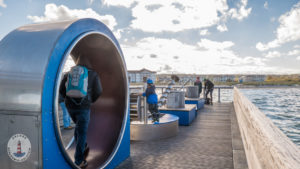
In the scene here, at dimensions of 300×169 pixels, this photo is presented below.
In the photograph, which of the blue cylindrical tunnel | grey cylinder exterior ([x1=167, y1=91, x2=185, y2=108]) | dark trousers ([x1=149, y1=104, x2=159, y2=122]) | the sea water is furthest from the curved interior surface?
the sea water

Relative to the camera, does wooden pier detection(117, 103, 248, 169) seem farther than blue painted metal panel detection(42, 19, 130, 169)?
Yes

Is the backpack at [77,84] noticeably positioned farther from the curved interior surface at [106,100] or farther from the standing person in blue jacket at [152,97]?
the standing person in blue jacket at [152,97]

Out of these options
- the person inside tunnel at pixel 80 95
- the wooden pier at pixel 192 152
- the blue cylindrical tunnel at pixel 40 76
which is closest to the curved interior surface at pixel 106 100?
the wooden pier at pixel 192 152

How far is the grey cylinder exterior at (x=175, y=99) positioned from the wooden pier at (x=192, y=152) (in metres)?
1.78

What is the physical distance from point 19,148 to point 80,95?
101cm

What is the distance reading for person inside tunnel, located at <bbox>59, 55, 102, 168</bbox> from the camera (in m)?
3.28

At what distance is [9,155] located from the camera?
266 cm

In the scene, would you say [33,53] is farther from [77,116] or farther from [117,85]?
[117,85]

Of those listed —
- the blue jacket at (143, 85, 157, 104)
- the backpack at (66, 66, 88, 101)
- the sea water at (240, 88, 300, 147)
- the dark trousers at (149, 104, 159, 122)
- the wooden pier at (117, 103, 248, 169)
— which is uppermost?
the backpack at (66, 66, 88, 101)

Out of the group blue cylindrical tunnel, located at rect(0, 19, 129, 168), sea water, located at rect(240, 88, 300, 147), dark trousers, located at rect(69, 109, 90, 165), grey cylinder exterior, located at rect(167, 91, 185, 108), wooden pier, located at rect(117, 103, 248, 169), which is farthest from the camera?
sea water, located at rect(240, 88, 300, 147)

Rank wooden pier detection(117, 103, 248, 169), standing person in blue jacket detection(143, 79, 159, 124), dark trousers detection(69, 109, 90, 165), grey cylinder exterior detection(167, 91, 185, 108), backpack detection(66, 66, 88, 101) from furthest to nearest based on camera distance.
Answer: grey cylinder exterior detection(167, 91, 185, 108) → standing person in blue jacket detection(143, 79, 159, 124) → wooden pier detection(117, 103, 248, 169) → dark trousers detection(69, 109, 90, 165) → backpack detection(66, 66, 88, 101)

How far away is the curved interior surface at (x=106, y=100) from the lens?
14.8 ft

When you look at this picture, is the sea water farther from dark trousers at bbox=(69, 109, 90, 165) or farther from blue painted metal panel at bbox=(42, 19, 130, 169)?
blue painted metal panel at bbox=(42, 19, 130, 169)

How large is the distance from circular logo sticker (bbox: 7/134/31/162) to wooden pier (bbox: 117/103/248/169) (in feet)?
6.89
